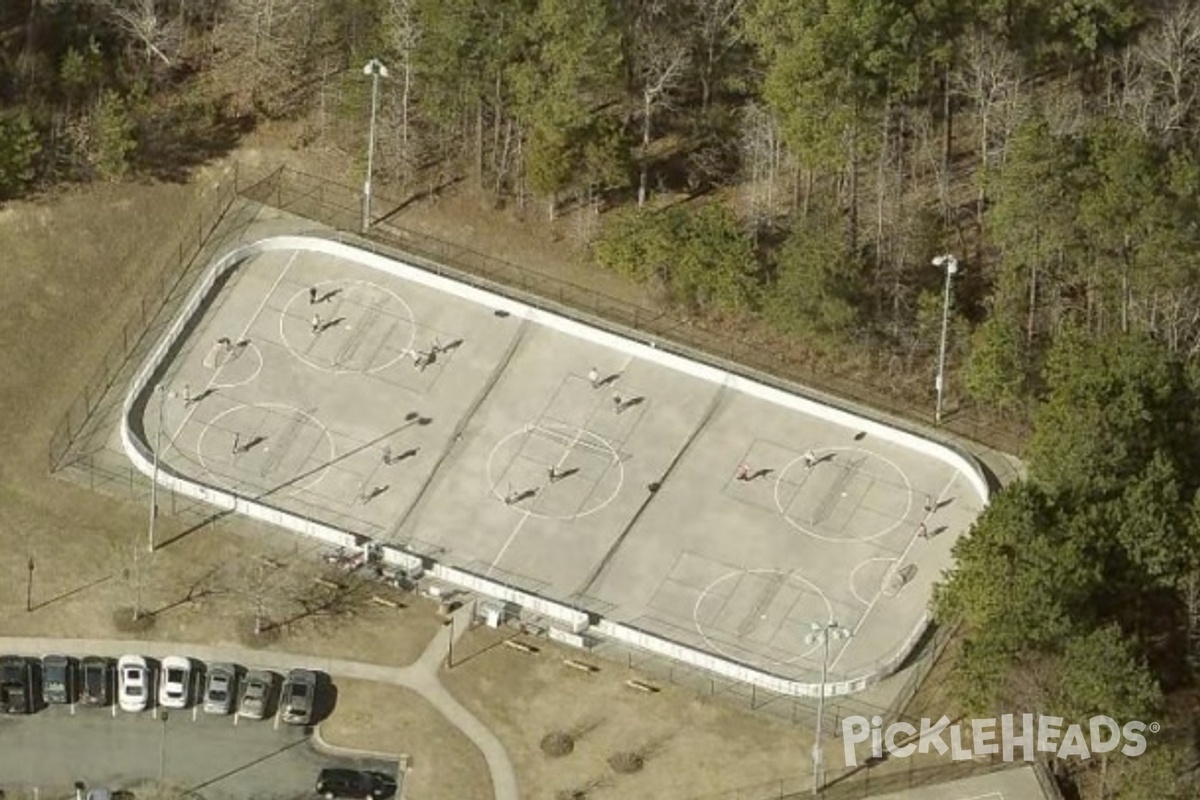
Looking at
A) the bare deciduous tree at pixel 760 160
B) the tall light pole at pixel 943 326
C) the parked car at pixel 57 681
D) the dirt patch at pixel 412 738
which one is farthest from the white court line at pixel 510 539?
the bare deciduous tree at pixel 760 160

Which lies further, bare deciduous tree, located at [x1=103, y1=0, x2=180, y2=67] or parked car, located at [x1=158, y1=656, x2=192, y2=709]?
bare deciduous tree, located at [x1=103, y1=0, x2=180, y2=67]

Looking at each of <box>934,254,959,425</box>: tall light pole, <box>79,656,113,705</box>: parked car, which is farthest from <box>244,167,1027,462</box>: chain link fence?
<box>79,656,113,705</box>: parked car

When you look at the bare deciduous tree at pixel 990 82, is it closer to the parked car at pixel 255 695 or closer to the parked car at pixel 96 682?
the parked car at pixel 255 695

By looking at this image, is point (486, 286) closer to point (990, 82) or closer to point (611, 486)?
point (611, 486)

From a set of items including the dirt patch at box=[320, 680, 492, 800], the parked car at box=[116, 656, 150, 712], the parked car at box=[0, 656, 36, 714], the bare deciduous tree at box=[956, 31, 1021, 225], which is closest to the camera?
the dirt patch at box=[320, 680, 492, 800]

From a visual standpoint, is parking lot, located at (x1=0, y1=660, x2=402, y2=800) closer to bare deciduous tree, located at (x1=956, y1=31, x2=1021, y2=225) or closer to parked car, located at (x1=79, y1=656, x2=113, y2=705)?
parked car, located at (x1=79, y1=656, x2=113, y2=705)

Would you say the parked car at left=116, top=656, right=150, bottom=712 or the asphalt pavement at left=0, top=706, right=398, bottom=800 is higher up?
the parked car at left=116, top=656, right=150, bottom=712
